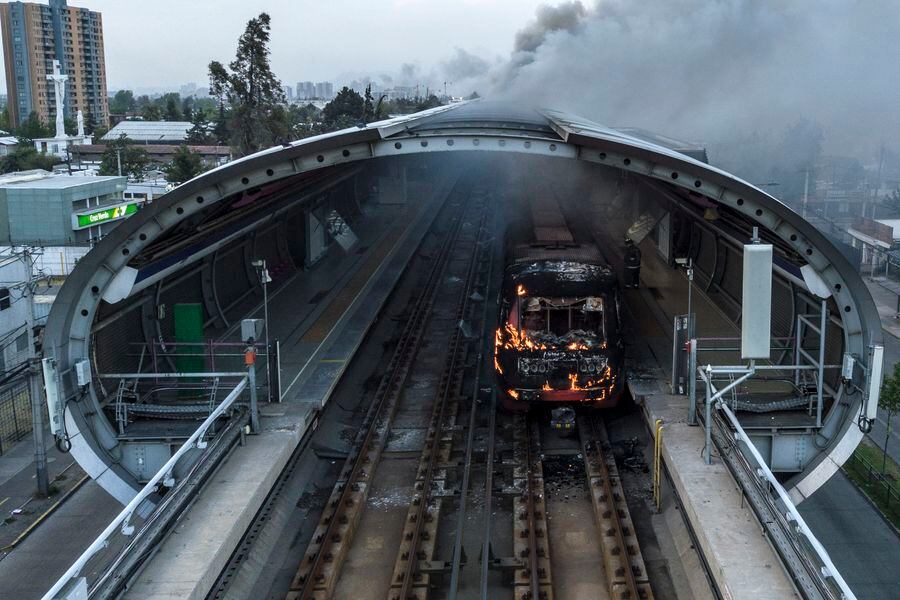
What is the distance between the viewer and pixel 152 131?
3438 inches

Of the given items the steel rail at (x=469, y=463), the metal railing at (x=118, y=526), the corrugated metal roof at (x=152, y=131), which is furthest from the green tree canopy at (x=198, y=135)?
the metal railing at (x=118, y=526)

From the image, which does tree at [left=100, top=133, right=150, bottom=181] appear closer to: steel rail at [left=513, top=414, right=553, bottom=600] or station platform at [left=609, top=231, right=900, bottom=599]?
station platform at [left=609, top=231, right=900, bottom=599]

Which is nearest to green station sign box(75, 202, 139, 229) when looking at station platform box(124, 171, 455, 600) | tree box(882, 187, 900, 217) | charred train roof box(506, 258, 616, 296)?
station platform box(124, 171, 455, 600)

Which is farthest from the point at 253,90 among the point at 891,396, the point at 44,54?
the point at 44,54

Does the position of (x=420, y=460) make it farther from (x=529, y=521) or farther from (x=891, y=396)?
(x=891, y=396)

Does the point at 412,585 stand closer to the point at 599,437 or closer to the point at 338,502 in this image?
the point at 338,502

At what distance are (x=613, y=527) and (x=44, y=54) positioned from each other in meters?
130

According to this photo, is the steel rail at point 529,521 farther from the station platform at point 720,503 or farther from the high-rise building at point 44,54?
the high-rise building at point 44,54

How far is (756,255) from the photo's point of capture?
9547mm

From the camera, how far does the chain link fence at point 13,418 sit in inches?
753

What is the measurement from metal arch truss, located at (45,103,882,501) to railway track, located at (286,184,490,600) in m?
2.89

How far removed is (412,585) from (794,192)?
153 feet

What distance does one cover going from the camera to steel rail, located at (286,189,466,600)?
9609 millimetres

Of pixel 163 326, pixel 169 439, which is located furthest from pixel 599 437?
pixel 163 326
